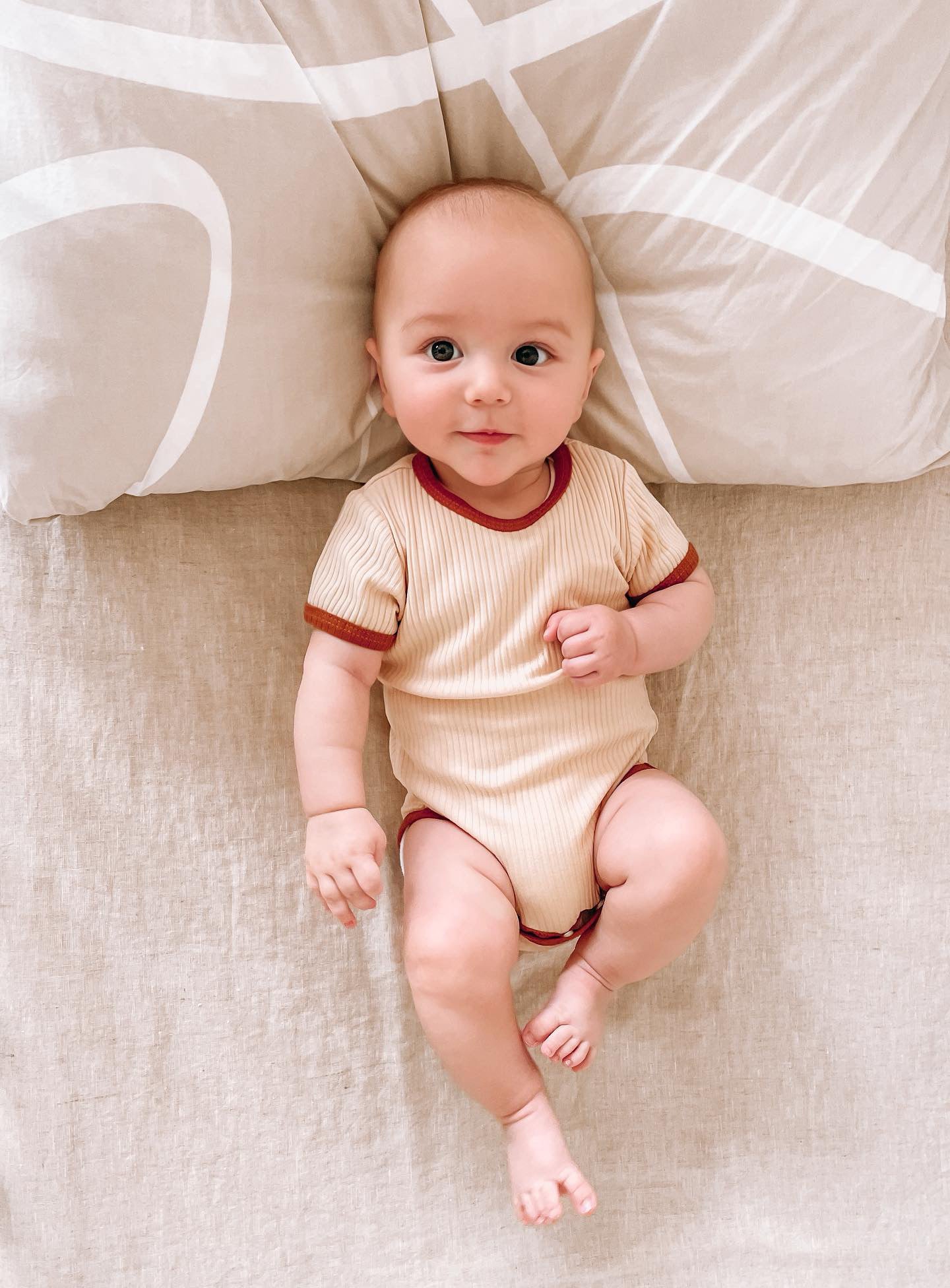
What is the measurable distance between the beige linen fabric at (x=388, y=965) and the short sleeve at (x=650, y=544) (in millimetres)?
114

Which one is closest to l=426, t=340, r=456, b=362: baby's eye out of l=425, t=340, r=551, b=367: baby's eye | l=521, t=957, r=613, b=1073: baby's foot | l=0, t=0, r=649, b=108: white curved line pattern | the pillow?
l=425, t=340, r=551, b=367: baby's eye

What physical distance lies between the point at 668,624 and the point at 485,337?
343mm

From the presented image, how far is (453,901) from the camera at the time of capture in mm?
1004

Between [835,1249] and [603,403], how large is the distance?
934mm

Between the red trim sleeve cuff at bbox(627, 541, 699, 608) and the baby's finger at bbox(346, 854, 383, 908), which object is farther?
the red trim sleeve cuff at bbox(627, 541, 699, 608)

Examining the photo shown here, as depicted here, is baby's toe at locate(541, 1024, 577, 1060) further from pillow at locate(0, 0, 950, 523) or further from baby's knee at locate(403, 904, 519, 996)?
pillow at locate(0, 0, 950, 523)

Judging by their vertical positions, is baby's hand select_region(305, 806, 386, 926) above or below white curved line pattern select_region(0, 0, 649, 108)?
below

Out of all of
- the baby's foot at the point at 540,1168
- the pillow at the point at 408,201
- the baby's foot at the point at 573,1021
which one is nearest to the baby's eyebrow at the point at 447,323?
the pillow at the point at 408,201

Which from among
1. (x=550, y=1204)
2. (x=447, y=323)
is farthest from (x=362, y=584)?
(x=550, y=1204)

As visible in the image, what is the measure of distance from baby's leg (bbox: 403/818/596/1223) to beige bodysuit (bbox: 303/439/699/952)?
5 cm

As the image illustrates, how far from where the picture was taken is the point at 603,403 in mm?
1172

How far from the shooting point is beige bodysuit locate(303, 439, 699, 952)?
1058 mm

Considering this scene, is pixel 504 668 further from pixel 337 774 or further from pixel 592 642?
pixel 337 774

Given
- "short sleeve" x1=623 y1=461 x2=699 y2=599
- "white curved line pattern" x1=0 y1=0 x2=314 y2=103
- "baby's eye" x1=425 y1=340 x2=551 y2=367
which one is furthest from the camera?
"short sleeve" x1=623 y1=461 x2=699 y2=599
